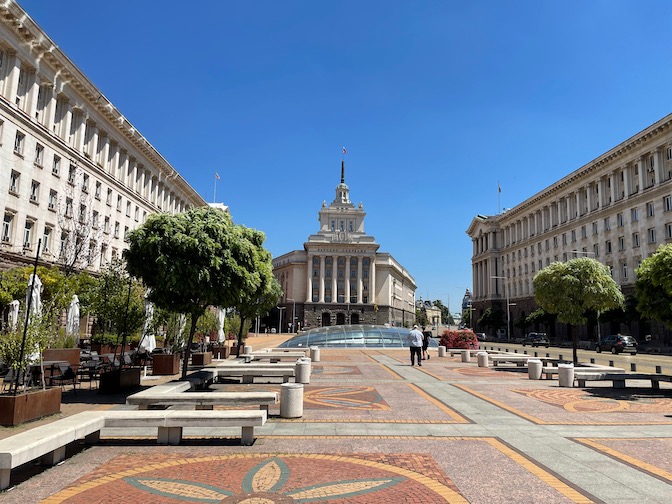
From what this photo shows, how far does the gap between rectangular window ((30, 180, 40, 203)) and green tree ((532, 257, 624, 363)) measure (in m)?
32.5

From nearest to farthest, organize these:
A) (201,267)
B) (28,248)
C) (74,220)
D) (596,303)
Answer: (201,267), (596,303), (28,248), (74,220)

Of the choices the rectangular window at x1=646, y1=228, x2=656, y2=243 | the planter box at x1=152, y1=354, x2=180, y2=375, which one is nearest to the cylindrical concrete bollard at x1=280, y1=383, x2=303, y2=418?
the planter box at x1=152, y1=354, x2=180, y2=375

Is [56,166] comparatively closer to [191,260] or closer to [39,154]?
[39,154]

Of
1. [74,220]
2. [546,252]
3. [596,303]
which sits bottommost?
[596,303]

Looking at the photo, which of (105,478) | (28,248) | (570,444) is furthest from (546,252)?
(105,478)

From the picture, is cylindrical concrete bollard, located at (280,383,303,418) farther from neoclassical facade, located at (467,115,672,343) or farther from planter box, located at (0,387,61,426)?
neoclassical facade, located at (467,115,672,343)

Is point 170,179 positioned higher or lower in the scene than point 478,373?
higher

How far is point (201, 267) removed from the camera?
43.2 feet

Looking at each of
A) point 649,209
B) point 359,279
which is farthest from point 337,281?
point 649,209

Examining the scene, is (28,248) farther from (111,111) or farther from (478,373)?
(478,373)

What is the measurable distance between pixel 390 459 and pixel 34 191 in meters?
34.7

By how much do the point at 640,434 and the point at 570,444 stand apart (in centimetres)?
201

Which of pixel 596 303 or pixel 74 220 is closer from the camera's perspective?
pixel 596 303

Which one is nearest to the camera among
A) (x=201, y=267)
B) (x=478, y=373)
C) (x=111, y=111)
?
(x=201, y=267)
